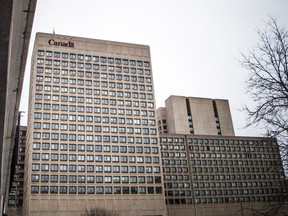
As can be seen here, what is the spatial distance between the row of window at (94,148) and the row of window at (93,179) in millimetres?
7191

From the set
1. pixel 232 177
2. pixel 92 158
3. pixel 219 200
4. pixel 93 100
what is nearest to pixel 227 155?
pixel 232 177

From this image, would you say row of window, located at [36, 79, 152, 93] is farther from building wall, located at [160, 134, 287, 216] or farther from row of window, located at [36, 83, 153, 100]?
building wall, located at [160, 134, 287, 216]

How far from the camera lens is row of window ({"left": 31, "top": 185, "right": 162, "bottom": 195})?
78.4 meters

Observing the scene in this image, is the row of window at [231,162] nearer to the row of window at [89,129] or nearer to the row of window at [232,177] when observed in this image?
the row of window at [232,177]

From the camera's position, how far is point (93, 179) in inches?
3300

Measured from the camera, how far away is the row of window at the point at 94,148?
82312 mm

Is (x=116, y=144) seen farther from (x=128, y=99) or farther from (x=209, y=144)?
(x=209, y=144)

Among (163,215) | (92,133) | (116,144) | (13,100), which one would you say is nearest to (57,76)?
(92,133)

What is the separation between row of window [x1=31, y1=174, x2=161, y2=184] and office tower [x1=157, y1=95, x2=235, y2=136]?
39.7 metres

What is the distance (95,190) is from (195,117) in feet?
198

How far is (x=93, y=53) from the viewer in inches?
3873

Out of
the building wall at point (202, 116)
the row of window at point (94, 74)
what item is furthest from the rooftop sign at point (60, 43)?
the building wall at point (202, 116)

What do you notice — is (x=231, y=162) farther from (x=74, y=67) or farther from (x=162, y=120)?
(x=74, y=67)

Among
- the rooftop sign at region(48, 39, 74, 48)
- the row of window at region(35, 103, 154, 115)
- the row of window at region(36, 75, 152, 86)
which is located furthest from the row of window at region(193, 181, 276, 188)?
the rooftop sign at region(48, 39, 74, 48)
